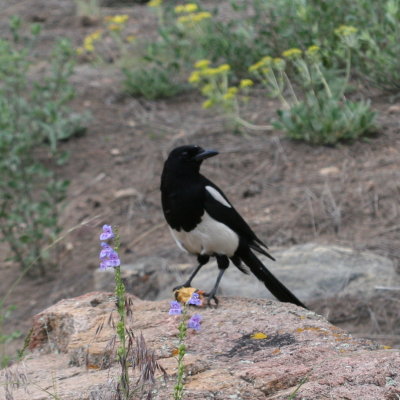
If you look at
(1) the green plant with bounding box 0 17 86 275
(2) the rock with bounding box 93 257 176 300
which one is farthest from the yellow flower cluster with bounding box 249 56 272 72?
(2) the rock with bounding box 93 257 176 300

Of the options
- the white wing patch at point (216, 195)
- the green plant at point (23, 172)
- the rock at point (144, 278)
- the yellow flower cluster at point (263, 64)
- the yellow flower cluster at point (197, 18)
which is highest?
the yellow flower cluster at point (197, 18)

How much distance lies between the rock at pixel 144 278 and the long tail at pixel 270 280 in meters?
0.85

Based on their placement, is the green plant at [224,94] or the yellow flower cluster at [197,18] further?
the yellow flower cluster at [197,18]

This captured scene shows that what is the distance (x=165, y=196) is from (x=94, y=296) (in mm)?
698

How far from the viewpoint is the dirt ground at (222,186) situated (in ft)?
18.7

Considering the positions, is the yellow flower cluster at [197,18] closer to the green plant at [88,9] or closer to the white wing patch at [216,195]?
the green plant at [88,9]

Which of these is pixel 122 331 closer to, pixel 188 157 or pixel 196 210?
pixel 196 210

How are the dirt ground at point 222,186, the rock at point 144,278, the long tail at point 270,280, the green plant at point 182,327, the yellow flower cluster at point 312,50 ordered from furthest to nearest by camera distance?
the yellow flower cluster at point 312,50 < the dirt ground at point 222,186 < the rock at point 144,278 < the long tail at point 270,280 < the green plant at point 182,327

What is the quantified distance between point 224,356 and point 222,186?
360cm

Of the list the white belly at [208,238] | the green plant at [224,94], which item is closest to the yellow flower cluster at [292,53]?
the green plant at [224,94]

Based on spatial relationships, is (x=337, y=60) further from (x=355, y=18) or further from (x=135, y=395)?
(x=135, y=395)

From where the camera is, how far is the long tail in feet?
14.6

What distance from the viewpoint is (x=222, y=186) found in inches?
255

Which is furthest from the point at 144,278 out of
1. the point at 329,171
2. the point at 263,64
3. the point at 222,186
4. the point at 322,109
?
the point at 263,64
